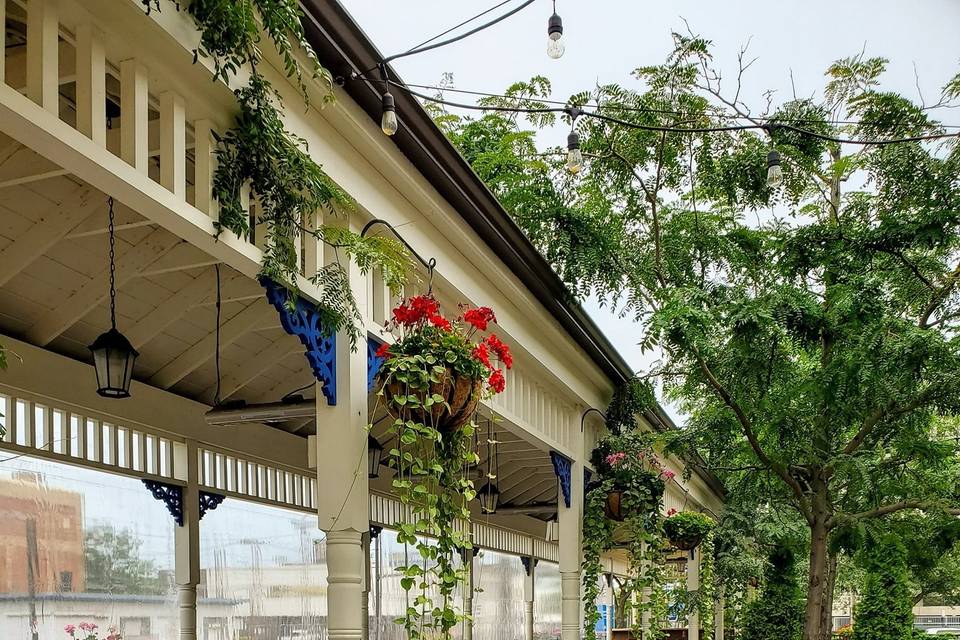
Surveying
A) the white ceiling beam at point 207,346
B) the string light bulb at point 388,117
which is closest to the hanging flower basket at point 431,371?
the string light bulb at point 388,117

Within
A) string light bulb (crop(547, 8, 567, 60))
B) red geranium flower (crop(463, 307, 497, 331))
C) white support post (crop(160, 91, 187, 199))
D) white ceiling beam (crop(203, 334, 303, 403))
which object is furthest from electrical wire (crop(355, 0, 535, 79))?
white ceiling beam (crop(203, 334, 303, 403))

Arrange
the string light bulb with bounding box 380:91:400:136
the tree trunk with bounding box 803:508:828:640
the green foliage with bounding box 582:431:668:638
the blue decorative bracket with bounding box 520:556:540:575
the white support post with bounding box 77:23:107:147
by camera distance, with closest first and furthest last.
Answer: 1. the white support post with bounding box 77:23:107:147
2. the string light bulb with bounding box 380:91:400:136
3. the green foliage with bounding box 582:431:668:638
4. the tree trunk with bounding box 803:508:828:640
5. the blue decorative bracket with bounding box 520:556:540:575

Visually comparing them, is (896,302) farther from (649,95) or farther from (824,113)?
(649,95)

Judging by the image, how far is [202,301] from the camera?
5.70 metres

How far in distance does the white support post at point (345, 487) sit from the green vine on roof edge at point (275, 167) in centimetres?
20

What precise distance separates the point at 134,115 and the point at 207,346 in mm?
3460

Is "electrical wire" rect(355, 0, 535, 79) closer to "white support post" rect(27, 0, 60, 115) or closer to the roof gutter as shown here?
the roof gutter

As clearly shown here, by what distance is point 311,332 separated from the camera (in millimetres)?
4090

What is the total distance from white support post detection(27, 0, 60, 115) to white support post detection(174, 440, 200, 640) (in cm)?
465

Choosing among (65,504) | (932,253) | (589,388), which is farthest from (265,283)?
(932,253)

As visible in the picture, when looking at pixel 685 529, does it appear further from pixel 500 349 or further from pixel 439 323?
pixel 439 323

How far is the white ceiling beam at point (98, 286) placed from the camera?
5.13 m

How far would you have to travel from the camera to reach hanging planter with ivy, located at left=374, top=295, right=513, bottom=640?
4.11 meters

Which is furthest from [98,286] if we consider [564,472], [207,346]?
[564,472]
